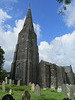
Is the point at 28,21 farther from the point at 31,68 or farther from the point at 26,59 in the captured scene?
the point at 31,68

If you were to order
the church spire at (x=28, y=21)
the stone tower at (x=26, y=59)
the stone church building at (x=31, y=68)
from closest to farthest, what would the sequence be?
the stone tower at (x=26, y=59), the stone church building at (x=31, y=68), the church spire at (x=28, y=21)

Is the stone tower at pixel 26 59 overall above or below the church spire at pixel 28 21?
below

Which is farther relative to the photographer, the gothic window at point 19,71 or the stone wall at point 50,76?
the stone wall at point 50,76

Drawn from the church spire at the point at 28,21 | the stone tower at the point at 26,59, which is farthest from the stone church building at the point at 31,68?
the church spire at the point at 28,21

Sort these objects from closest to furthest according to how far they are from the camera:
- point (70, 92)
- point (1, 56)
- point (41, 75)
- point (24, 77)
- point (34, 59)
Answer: point (70, 92) → point (24, 77) → point (1, 56) → point (41, 75) → point (34, 59)

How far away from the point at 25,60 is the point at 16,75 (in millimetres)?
5210

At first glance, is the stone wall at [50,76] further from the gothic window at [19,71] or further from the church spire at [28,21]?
the church spire at [28,21]

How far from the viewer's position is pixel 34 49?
31.4 metres

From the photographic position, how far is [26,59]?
26.0 m

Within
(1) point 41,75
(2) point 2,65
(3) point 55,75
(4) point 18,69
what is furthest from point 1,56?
(3) point 55,75

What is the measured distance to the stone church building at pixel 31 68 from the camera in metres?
24.9

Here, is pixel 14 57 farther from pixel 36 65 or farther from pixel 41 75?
pixel 41 75

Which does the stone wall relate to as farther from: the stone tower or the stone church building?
the stone tower

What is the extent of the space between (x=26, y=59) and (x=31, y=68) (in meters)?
2.99
